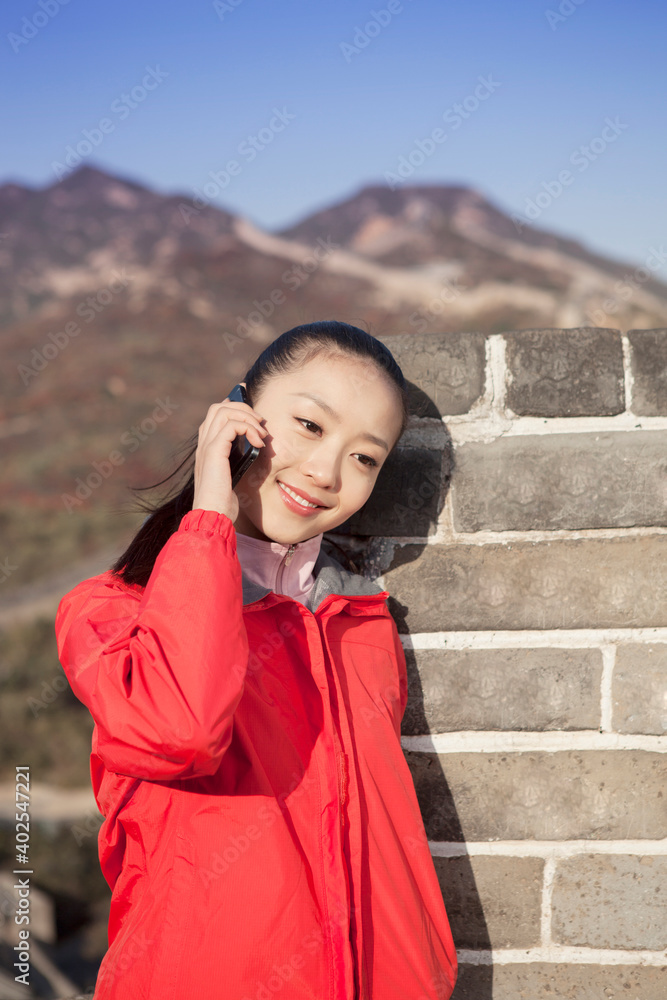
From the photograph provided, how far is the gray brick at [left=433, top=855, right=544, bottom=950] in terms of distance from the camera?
162 centimetres

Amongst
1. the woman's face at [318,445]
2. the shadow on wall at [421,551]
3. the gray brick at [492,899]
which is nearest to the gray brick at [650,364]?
the shadow on wall at [421,551]

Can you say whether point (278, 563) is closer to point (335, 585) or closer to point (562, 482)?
point (335, 585)

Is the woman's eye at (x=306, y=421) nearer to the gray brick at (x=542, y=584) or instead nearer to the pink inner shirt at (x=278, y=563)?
the pink inner shirt at (x=278, y=563)

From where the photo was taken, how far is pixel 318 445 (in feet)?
4.56

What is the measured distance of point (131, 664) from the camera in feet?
3.57

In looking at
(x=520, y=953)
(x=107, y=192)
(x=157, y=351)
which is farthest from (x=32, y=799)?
(x=107, y=192)

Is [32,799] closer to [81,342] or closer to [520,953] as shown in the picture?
[520,953]

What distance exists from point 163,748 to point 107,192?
2599 centimetres

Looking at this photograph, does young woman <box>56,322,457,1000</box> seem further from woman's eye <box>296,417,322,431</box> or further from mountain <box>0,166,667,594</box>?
mountain <box>0,166,667,594</box>

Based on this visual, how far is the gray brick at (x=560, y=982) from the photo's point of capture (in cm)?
162

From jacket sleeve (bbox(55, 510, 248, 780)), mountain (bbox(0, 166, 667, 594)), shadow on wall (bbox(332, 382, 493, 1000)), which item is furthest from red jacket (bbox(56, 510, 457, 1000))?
mountain (bbox(0, 166, 667, 594))

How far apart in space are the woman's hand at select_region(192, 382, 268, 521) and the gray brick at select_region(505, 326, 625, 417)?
59 centimetres

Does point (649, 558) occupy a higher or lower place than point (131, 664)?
lower

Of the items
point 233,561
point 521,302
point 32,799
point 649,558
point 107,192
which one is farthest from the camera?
point 107,192
